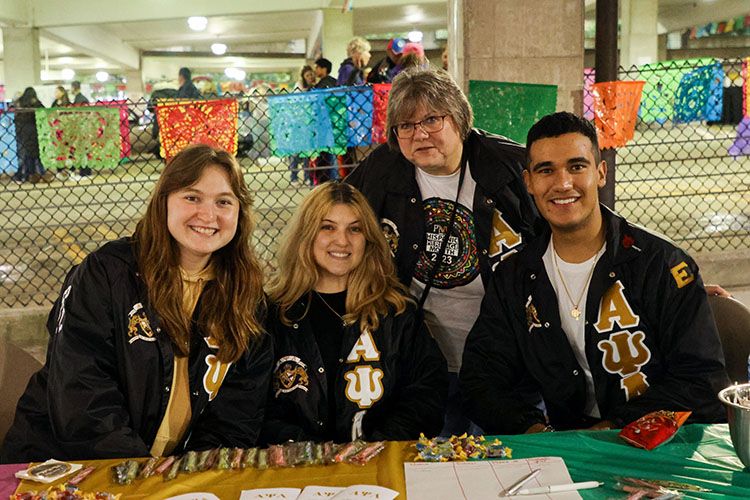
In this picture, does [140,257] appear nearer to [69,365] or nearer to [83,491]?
[69,365]

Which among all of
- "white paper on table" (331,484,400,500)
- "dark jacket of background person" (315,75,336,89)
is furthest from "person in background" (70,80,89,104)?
"white paper on table" (331,484,400,500)

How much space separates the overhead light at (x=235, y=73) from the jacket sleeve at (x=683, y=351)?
31.7 m

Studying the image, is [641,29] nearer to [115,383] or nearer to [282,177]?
[282,177]

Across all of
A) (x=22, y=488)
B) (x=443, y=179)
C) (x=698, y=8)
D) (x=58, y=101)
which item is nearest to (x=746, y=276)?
(x=443, y=179)

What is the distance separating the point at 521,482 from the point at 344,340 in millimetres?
978

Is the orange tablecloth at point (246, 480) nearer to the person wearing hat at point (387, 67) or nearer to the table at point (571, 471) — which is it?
the table at point (571, 471)

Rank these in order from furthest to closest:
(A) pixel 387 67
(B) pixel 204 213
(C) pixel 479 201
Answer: (A) pixel 387 67, (C) pixel 479 201, (B) pixel 204 213

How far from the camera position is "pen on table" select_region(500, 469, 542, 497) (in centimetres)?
164

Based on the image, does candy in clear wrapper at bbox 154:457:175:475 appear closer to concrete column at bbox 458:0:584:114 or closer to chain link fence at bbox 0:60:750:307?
chain link fence at bbox 0:60:750:307

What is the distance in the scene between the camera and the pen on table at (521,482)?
164 cm

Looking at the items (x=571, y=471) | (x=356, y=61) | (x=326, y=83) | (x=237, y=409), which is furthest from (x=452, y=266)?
(x=356, y=61)

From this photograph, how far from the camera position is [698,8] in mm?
23969

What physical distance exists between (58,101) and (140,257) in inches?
558

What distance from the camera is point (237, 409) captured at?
2.39 m
